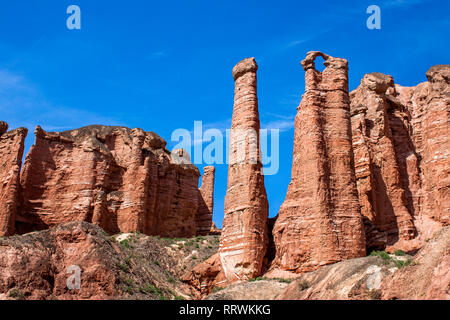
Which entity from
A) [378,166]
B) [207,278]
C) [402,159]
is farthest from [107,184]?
[402,159]

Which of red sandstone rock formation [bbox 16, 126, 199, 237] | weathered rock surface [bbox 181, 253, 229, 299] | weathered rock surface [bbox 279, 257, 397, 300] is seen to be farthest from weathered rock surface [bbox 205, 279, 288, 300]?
red sandstone rock formation [bbox 16, 126, 199, 237]

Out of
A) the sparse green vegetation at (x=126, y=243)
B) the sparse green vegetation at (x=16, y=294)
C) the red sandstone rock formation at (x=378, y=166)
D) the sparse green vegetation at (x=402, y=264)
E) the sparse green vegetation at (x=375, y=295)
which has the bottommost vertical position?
the sparse green vegetation at (x=375, y=295)

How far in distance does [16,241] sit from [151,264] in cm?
1046

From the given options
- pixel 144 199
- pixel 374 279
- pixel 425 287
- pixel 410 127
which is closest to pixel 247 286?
pixel 374 279

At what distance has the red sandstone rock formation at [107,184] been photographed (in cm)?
5119

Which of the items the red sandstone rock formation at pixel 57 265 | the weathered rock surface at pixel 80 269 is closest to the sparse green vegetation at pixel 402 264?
the weathered rock surface at pixel 80 269

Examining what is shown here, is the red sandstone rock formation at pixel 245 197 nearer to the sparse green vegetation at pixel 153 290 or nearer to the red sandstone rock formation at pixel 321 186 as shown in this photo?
the red sandstone rock formation at pixel 321 186

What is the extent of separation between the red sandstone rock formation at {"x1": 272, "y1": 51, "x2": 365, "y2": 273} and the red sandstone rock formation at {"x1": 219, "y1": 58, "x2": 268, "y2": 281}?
1.34 m

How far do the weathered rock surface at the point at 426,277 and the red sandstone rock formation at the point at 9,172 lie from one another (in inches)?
1378

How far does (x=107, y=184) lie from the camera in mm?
53375

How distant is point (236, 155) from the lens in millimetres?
37344

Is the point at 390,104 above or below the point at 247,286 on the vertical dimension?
above
